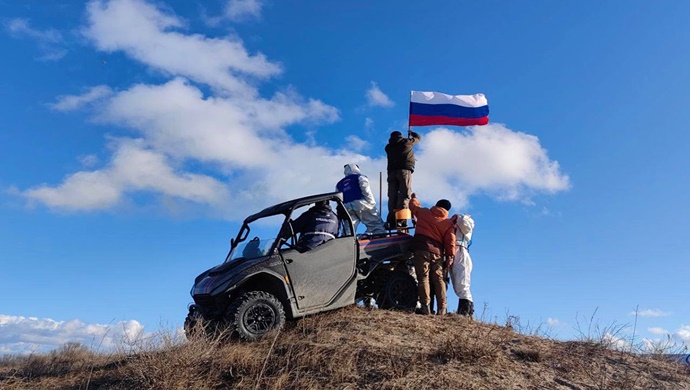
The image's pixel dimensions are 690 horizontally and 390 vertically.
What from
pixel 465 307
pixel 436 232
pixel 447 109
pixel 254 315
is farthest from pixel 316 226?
pixel 447 109

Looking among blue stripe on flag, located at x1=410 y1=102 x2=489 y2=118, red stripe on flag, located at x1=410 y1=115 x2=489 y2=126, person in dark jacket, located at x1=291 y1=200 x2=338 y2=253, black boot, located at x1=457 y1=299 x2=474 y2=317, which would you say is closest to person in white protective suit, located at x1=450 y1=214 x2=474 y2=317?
black boot, located at x1=457 y1=299 x2=474 y2=317

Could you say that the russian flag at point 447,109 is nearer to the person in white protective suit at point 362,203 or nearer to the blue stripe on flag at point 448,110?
the blue stripe on flag at point 448,110

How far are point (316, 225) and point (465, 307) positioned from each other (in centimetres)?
316

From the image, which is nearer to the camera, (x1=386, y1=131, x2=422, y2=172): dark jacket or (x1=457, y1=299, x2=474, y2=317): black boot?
(x1=457, y1=299, x2=474, y2=317): black boot

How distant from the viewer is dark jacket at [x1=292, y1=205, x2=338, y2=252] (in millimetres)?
8852

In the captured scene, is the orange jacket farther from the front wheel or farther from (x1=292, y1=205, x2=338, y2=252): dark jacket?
the front wheel

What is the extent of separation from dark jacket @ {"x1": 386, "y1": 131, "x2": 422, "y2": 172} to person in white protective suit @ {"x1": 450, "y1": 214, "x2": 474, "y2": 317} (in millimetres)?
1903

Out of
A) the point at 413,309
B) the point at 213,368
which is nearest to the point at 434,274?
the point at 413,309

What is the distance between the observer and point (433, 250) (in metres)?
9.55

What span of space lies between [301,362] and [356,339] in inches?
39.7

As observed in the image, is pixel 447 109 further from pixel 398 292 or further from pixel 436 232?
pixel 398 292

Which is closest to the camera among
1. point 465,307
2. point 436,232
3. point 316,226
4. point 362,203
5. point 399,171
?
point 316,226

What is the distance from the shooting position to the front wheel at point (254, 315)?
25.3ft

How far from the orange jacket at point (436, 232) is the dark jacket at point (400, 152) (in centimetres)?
200
